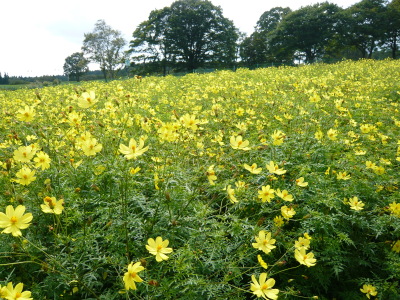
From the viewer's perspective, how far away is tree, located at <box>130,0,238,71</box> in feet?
105

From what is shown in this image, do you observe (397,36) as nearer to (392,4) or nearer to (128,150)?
(392,4)

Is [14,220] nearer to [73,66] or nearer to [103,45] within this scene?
[103,45]

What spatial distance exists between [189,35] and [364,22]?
65.1ft

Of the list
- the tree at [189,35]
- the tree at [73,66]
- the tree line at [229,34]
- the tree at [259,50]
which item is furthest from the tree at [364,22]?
the tree at [73,66]

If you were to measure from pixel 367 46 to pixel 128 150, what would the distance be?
40.7 metres

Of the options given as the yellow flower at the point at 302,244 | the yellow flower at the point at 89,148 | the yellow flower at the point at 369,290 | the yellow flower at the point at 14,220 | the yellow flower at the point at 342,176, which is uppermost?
the yellow flower at the point at 89,148

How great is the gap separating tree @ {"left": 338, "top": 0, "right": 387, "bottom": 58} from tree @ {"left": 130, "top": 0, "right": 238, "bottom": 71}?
12.4 metres

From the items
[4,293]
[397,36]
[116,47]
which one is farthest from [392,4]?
[4,293]

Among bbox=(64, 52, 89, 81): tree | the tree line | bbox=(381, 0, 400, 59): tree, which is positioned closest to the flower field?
the tree line

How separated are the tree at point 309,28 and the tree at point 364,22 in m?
1.11

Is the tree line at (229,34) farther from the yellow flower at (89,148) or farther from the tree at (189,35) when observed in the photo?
the yellow flower at (89,148)

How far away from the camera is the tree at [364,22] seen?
29703mm

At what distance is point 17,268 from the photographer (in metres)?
1.44

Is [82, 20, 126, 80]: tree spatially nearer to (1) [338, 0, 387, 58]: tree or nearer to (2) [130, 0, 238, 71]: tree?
(2) [130, 0, 238, 71]: tree
